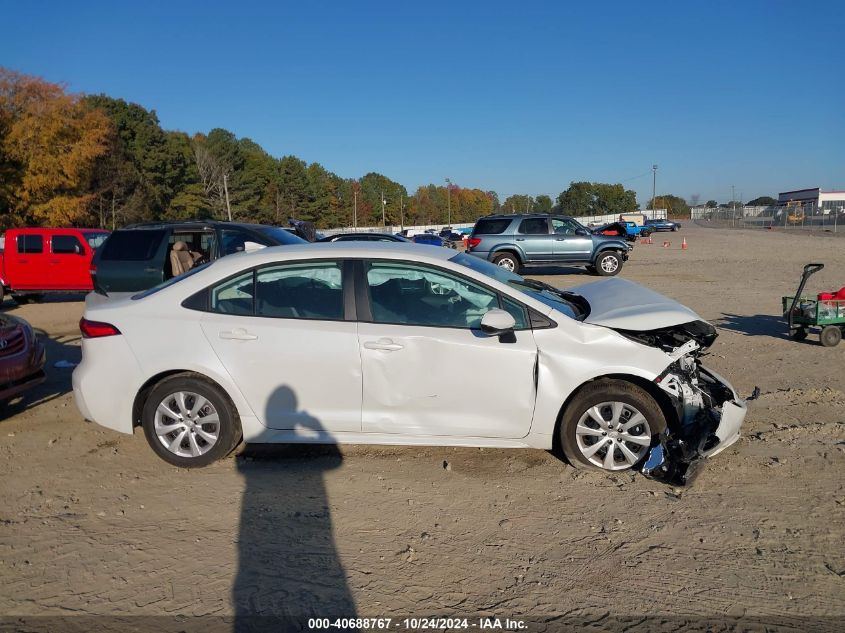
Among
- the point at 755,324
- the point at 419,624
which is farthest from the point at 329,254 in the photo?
the point at 755,324

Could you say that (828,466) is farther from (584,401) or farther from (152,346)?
(152,346)

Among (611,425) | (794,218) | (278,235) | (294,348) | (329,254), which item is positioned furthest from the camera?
(794,218)

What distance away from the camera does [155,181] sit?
66438 millimetres

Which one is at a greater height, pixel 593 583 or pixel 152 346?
pixel 152 346

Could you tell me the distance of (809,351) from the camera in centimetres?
795

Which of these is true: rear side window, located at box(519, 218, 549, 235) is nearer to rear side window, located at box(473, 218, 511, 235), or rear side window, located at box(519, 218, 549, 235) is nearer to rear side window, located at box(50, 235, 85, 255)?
rear side window, located at box(473, 218, 511, 235)

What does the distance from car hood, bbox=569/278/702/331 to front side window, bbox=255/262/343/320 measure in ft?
6.00

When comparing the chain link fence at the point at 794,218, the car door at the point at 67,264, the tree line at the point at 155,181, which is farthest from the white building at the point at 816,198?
the car door at the point at 67,264

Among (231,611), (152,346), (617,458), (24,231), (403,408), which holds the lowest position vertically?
(231,611)

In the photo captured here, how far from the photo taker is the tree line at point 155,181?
37875 mm

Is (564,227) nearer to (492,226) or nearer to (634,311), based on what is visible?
(492,226)

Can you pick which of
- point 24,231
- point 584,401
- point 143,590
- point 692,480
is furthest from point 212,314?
point 24,231

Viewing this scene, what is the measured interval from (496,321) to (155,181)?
7032cm

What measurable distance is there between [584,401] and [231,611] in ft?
8.26
